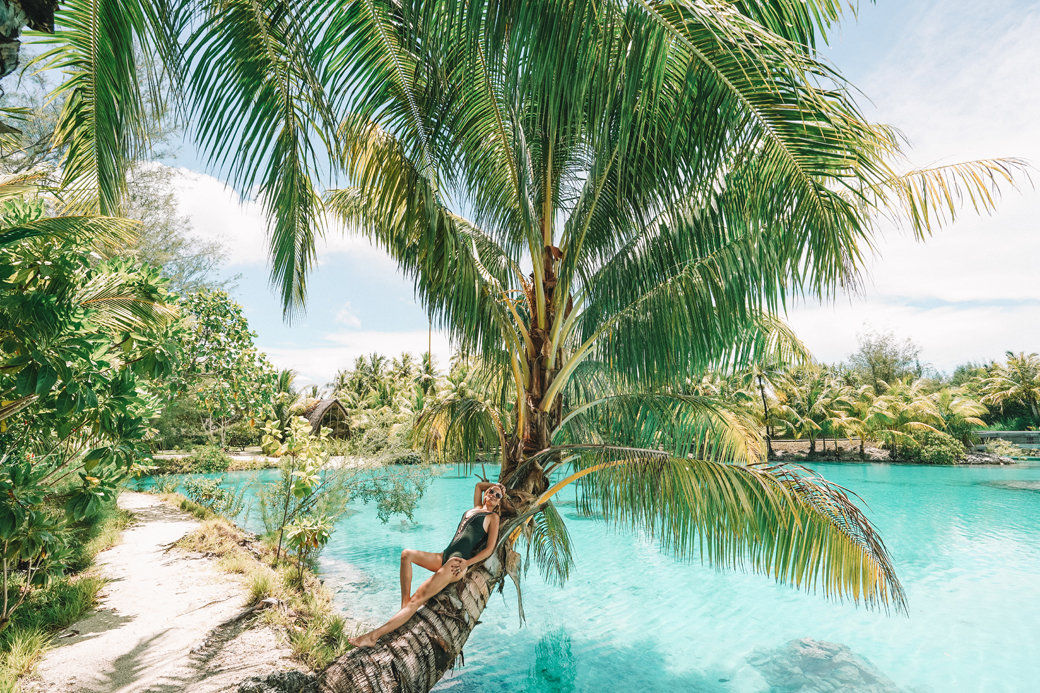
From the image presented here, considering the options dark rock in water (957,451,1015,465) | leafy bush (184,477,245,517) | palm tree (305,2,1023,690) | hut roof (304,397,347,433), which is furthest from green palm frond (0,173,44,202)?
dark rock in water (957,451,1015,465)

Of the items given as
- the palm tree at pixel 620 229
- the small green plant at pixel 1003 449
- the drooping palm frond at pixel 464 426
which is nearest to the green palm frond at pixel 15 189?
the palm tree at pixel 620 229

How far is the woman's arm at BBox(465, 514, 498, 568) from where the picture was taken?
393cm

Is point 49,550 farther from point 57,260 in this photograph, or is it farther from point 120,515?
point 120,515

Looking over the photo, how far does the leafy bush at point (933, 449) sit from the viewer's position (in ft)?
74.3

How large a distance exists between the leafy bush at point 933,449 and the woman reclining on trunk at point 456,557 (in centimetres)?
2696

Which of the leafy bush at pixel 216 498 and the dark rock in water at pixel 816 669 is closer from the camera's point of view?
the dark rock in water at pixel 816 669

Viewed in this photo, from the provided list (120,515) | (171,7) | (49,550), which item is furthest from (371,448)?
(171,7)

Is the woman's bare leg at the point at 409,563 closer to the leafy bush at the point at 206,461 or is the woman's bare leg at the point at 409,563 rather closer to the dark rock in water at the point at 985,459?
the leafy bush at the point at 206,461

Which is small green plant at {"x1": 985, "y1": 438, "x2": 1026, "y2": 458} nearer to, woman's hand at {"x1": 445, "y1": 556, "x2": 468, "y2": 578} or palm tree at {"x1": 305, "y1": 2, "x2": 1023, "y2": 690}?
palm tree at {"x1": 305, "y1": 2, "x2": 1023, "y2": 690}

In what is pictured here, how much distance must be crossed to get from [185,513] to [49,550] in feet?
29.6

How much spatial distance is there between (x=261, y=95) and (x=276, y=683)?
4176mm

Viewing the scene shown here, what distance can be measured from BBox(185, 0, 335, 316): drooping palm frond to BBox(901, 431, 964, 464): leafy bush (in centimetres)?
2878

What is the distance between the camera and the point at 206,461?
1784cm

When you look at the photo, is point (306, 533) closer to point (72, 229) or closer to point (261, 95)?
point (72, 229)
